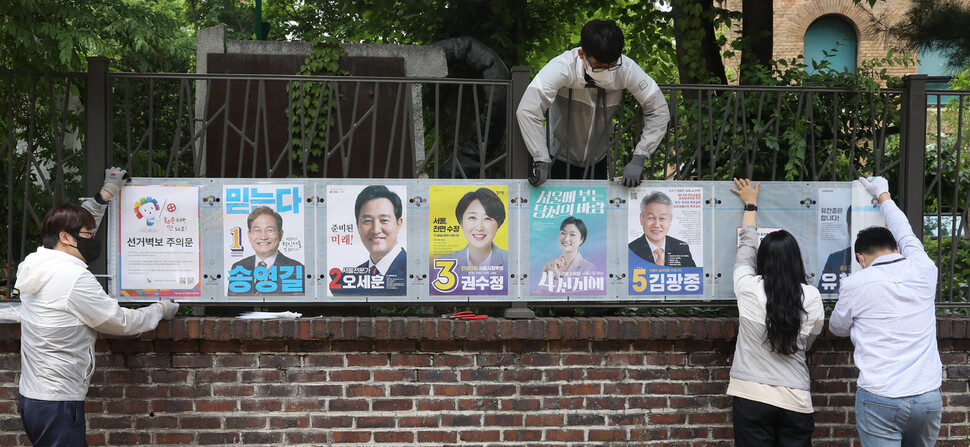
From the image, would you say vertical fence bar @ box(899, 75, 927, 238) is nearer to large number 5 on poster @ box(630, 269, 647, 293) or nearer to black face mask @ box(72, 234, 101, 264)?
large number 5 on poster @ box(630, 269, 647, 293)

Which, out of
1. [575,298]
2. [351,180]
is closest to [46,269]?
[351,180]

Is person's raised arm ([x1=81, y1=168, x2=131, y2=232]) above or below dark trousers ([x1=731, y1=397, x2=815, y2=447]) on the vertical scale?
above

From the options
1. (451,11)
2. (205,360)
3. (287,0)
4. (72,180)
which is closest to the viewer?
(205,360)

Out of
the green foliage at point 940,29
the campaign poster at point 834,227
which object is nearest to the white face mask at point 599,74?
the campaign poster at point 834,227

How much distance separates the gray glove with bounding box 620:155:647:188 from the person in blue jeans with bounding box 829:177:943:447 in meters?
1.32

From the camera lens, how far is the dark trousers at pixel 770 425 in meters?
4.41

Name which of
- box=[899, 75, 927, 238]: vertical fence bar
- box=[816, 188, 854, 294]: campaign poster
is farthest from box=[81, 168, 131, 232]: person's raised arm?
box=[899, 75, 927, 238]: vertical fence bar

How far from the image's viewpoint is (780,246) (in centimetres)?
443

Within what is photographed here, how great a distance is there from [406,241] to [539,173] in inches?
35.0

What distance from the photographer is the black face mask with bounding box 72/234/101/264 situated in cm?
470

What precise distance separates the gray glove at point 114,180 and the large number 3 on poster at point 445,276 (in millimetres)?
1875

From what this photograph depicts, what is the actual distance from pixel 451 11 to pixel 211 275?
5216 millimetres

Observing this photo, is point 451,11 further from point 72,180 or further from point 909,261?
point 909,261

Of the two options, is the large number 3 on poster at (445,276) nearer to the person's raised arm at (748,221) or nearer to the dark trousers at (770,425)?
the person's raised arm at (748,221)
